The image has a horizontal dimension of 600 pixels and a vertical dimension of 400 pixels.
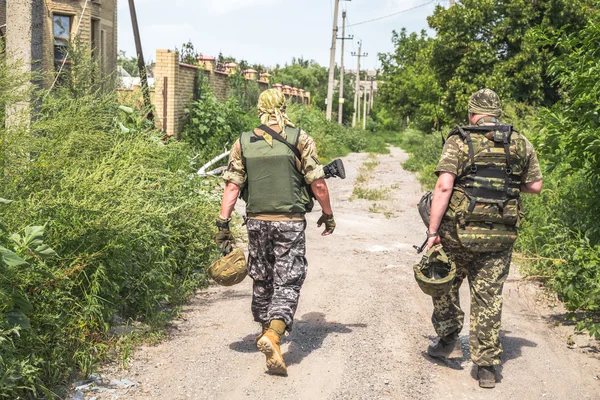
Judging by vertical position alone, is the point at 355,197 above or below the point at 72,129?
below

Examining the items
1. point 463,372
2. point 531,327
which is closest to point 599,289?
point 531,327

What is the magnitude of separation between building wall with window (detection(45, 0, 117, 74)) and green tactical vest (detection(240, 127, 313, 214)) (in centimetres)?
1108

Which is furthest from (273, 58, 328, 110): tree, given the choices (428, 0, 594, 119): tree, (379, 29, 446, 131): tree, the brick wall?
the brick wall

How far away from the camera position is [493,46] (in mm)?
22953

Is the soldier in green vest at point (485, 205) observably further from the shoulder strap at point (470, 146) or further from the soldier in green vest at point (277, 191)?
the soldier in green vest at point (277, 191)

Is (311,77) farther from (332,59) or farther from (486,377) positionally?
(486,377)

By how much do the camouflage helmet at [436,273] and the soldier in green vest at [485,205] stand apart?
0.27 ft

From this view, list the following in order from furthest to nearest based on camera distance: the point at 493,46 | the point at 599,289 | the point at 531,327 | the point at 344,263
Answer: the point at 493,46 < the point at 344,263 < the point at 531,327 < the point at 599,289

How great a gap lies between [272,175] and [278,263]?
0.63 meters

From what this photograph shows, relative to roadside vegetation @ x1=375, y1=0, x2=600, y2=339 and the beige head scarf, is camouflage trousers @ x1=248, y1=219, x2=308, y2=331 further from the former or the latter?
roadside vegetation @ x1=375, y1=0, x2=600, y2=339

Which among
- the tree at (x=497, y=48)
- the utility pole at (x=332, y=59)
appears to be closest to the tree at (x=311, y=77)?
the utility pole at (x=332, y=59)

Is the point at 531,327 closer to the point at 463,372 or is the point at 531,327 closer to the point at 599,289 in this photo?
the point at 599,289

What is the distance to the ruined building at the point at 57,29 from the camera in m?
6.77

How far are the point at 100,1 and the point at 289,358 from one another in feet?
55.5
